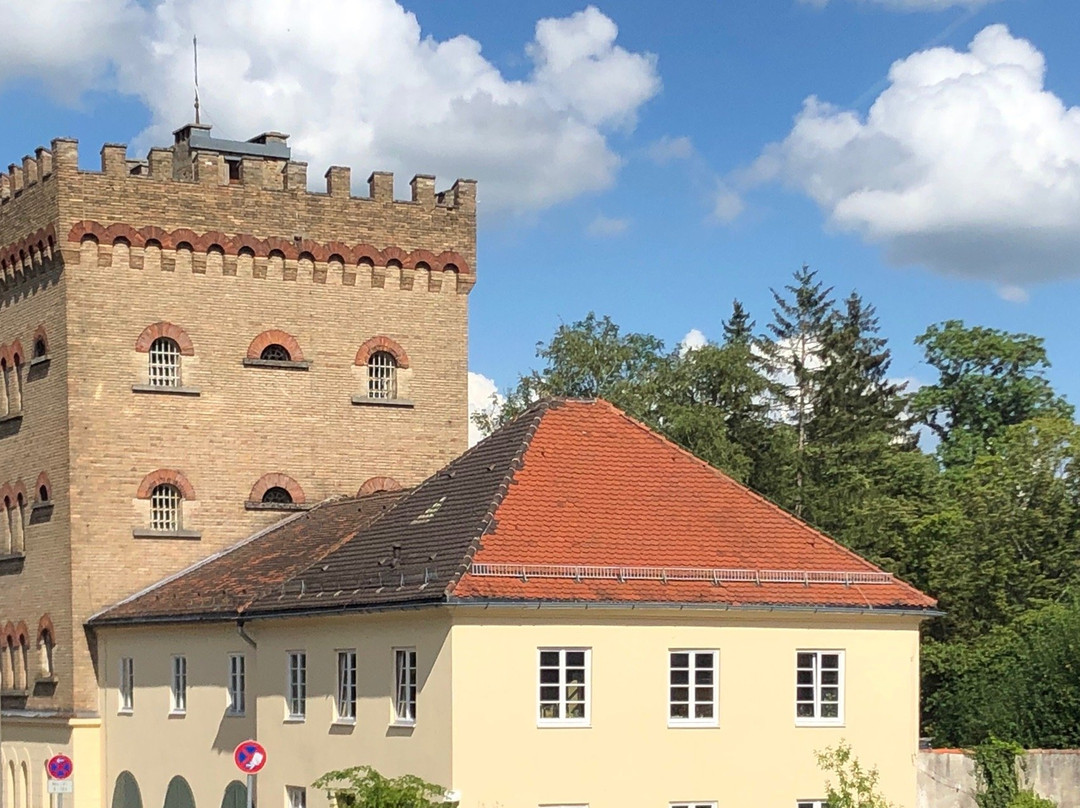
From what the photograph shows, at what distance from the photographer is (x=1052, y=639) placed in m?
44.6

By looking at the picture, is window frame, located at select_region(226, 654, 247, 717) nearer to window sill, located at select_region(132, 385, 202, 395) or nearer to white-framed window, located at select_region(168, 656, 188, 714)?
white-framed window, located at select_region(168, 656, 188, 714)

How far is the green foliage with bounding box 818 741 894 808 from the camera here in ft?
111

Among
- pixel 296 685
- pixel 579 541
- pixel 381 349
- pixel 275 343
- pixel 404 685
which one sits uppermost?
pixel 275 343

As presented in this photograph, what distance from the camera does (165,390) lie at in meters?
47.0

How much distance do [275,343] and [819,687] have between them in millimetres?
18216

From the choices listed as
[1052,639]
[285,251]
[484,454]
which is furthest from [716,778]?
[285,251]

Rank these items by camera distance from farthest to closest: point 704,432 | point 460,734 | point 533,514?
point 704,432 → point 533,514 → point 460,734

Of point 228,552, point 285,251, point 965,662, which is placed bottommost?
point 965,662

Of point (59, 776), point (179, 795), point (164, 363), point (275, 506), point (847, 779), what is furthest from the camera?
point (275, 506)

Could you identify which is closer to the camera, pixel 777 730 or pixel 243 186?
pixel 777 730

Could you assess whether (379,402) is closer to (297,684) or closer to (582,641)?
(297,684)

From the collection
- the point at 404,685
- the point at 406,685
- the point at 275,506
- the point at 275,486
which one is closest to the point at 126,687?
the point at 275,506

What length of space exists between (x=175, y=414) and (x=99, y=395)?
69.5 inches

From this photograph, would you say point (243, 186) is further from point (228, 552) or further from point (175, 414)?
point (228, 552)
